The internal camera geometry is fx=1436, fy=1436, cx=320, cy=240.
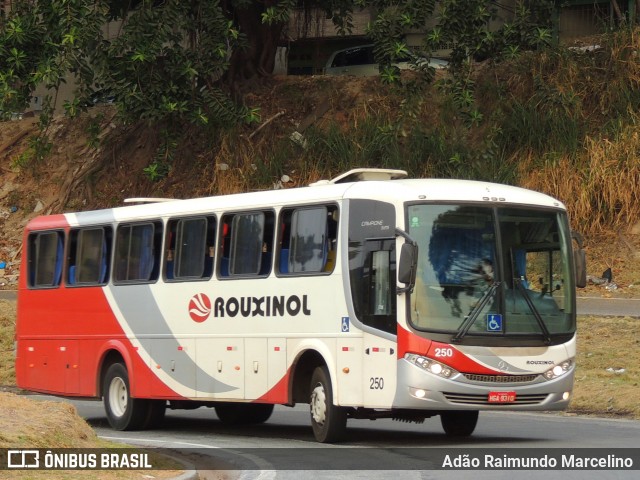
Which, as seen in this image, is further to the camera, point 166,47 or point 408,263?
point 166,47

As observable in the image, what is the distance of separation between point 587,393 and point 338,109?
55.8 ft

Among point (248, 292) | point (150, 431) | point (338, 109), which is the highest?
point (338, 109)

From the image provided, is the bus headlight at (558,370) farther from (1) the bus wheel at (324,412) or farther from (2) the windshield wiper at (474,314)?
(1) the bus wheel at (324,412)

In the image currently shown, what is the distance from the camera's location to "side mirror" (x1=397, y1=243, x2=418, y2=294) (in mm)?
14984

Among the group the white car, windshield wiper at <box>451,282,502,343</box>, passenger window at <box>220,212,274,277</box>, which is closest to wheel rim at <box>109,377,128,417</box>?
passenger window at <box>220,212,274,277</box>

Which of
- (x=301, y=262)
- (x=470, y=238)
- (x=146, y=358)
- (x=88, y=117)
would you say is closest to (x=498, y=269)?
(x=470, y=238)

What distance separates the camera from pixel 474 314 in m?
15.3

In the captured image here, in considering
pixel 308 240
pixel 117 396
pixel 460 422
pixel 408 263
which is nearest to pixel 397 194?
pixel 408 263

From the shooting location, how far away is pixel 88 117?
132ft

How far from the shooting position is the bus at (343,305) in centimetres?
1530

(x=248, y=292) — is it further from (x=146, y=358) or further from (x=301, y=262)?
(x=146, y=358)

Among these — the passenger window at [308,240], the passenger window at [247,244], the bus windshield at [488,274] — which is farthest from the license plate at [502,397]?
the passenger window at [247,244]

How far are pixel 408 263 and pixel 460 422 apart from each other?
2.84 m

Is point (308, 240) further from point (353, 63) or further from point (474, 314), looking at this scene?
point (353, 63)
